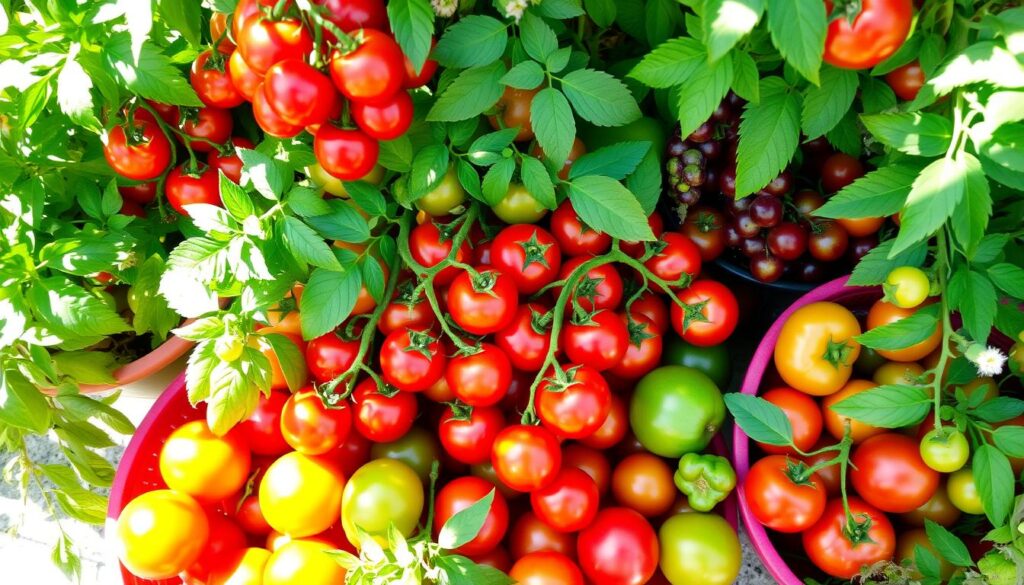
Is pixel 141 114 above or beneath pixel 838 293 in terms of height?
above

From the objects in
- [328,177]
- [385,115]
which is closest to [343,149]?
[385,115]

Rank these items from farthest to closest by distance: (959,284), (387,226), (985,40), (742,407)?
(387,226) → (742,407) → (959,284) → (985,40)

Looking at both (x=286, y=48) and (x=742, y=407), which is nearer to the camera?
(x=286, y=48)

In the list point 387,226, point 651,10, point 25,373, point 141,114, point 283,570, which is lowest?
point 283,570

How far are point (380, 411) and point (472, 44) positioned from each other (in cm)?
48

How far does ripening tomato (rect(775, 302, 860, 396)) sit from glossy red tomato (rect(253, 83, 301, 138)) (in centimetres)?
67

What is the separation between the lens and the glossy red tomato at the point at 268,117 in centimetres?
76

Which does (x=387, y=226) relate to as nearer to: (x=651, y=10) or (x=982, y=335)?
(x=651, y=10)

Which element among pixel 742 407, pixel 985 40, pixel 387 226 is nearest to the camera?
pixel 985 40

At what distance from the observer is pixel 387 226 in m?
1.02

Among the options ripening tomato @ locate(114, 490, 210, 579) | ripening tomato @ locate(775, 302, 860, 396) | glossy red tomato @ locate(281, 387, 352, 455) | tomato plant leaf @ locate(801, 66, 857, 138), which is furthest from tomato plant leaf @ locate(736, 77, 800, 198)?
ripening tomato @ locate(114, 490, 210, 579)

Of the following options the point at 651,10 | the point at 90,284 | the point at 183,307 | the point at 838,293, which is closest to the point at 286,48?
the point at 183,307

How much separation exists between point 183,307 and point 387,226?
0.30 metres

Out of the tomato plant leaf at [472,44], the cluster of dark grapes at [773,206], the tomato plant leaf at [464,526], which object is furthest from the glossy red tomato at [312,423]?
the cluster of dark grapes at [773,206]
